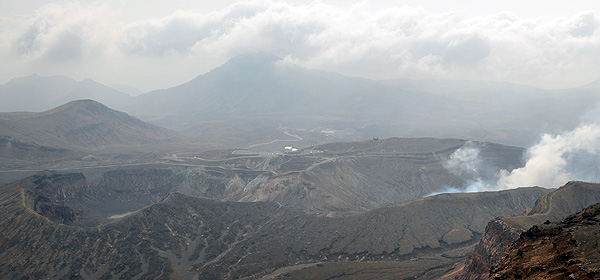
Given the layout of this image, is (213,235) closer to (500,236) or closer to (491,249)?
(491,249)

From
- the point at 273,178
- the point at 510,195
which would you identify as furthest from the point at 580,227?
the point at 273,178

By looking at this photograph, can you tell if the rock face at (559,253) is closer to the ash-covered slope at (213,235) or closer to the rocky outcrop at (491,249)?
the rocky outcrop at (491,249)

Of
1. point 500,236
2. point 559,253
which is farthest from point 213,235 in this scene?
point 559,253

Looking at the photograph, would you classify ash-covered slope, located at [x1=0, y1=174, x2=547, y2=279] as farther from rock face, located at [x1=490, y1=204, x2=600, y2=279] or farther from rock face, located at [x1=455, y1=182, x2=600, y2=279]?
rock face, located at [x1=490, y1=204, x2=600, y2=279]

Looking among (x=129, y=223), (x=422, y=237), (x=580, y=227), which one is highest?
(x=580, y=227)

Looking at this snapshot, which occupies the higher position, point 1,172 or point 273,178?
point 1,172

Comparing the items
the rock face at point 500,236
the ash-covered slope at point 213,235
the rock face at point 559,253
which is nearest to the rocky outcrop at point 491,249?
the rock face at point 500,236

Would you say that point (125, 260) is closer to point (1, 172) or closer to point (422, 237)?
point (422, 237)
